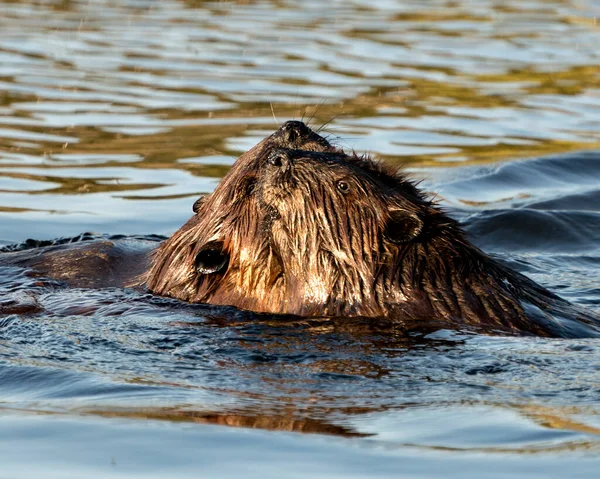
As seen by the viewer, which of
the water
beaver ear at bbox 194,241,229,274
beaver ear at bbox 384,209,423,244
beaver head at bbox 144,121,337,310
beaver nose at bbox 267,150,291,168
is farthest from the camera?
beaver ear at bbox 194,241,229,274

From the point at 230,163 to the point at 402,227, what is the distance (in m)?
5.67

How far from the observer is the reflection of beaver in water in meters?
5.91

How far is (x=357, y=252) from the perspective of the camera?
5.99 meters

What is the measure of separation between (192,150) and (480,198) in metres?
3.02

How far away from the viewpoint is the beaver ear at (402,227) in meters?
5.87

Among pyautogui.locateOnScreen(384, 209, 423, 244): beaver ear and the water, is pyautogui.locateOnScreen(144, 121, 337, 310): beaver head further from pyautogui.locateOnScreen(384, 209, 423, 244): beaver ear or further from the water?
Result: pyautogui.locateOnScreen(384, 209, 423, 244): beaver ear

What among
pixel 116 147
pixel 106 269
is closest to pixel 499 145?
pixel 116 147

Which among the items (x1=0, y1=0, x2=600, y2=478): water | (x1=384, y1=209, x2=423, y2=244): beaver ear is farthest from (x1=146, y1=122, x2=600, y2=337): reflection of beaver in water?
(x1=0, y1=0, x2=600, y2=478): water

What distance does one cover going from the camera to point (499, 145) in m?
12.4

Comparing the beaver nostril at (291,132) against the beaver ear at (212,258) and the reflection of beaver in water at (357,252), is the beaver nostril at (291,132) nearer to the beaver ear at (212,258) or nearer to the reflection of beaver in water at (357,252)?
the reflection of beaver in water at (357,252)

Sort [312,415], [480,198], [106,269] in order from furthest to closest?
1. [480,198]
2. [106,269]
3. [312,415]

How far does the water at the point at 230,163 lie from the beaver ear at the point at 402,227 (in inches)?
18.2

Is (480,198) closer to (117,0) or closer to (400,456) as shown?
(400,456)

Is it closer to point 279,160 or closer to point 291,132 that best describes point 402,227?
point 279,160
